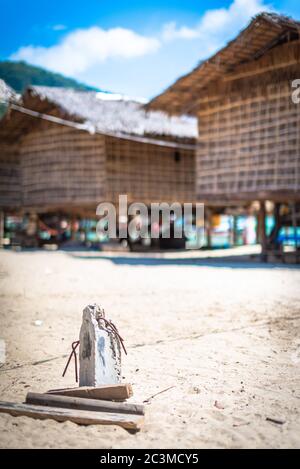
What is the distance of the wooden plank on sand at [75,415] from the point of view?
8.39ft

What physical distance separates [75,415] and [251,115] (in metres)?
10.4

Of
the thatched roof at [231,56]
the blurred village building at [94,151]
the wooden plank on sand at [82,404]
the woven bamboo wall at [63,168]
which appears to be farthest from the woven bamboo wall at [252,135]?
the wooden plank on sand at [82,404]

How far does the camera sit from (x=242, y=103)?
1180cm

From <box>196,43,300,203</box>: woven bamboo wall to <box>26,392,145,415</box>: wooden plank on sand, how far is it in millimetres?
9007

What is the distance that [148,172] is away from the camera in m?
17.1

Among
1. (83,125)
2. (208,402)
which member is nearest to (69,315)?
(208,402)

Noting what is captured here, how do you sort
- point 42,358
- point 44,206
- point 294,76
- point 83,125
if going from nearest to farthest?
point 42,358
point 294,76
point 83,125
point 44,206

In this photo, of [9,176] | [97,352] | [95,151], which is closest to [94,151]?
[95,151]

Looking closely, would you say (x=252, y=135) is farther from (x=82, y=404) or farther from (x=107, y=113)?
(x=82, y=404)

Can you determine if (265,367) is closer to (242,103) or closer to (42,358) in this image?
(42,358)

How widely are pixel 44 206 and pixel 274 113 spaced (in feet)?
33.4

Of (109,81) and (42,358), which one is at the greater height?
(109,81)

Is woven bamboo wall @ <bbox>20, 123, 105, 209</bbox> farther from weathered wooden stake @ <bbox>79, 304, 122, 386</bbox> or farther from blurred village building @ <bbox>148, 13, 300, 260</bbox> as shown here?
weathered wooden stake @ <bbox>79, 304, 122, 386</bbox>

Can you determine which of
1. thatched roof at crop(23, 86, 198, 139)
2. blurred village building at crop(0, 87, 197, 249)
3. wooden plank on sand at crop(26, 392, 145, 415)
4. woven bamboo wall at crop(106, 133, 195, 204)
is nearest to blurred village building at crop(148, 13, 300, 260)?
thatched roof at crop(23, 86, 198, 139)
